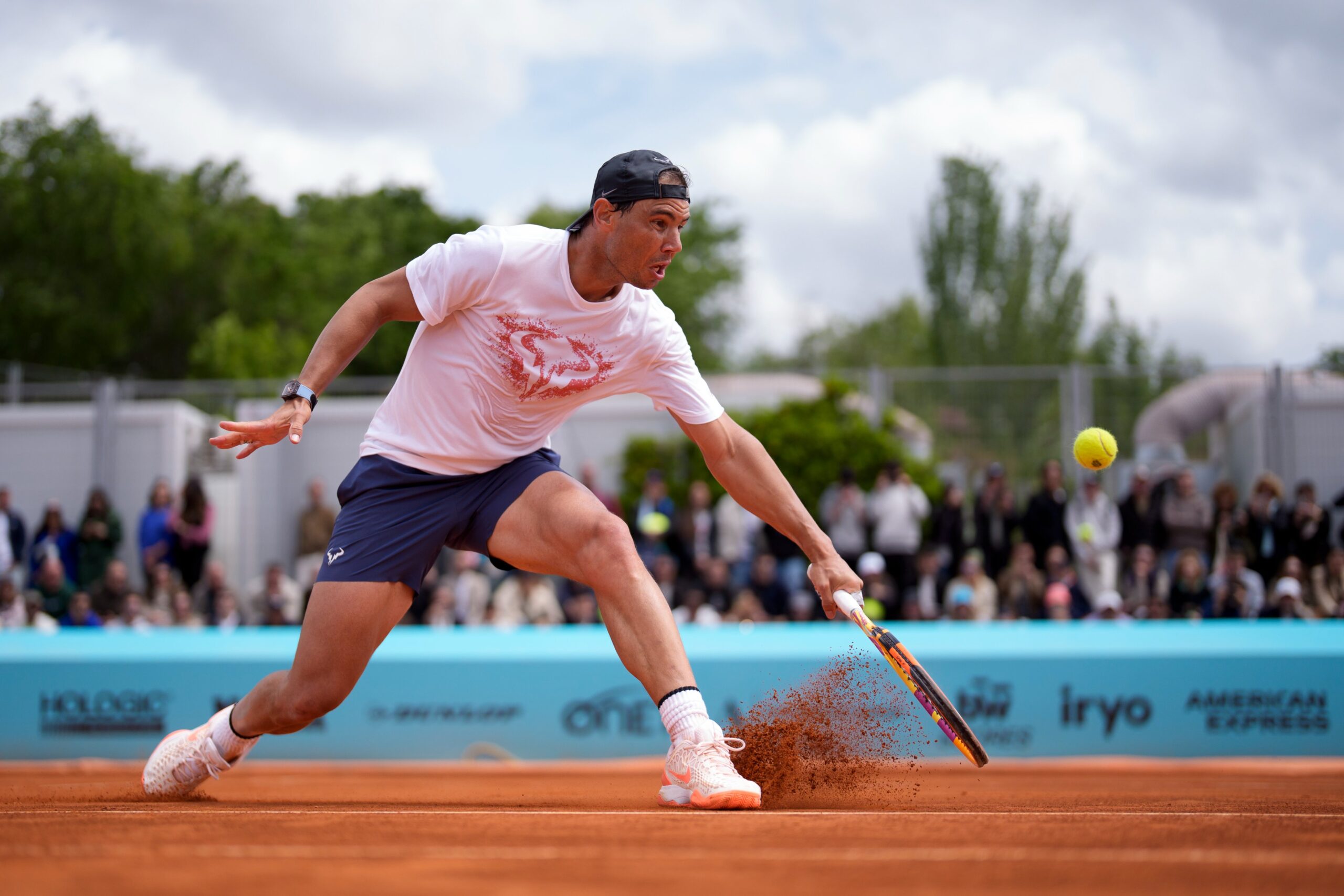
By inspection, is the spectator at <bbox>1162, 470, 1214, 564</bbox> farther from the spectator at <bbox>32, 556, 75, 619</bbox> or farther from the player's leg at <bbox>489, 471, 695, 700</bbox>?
the spectator at <bbox>32, 556, 75, 619</bbox>

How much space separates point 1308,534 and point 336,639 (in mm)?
9118

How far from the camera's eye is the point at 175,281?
39688 millimetres

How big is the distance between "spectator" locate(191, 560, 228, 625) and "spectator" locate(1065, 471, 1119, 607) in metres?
7.70

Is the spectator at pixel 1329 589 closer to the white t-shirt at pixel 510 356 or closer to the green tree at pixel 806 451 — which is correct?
the green tree at pixel 806 451

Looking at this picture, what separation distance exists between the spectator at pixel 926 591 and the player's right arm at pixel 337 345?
292 inches

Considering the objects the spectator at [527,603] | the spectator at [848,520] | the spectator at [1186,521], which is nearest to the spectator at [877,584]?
the spectator at [848,520]

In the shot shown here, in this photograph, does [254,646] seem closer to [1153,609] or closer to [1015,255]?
[1153,609]

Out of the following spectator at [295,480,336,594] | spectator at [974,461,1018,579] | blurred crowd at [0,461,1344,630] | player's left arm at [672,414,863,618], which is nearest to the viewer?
player's left arm at [672,414,863,618]

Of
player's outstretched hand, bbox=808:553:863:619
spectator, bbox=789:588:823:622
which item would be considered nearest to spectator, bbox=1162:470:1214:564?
spectator, bbox=789:588:823:622

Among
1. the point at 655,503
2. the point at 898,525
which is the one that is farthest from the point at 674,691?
the point at 655,503

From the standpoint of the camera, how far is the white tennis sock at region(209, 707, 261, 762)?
14.8 ft

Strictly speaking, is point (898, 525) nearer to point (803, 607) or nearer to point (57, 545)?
point (803, 607)

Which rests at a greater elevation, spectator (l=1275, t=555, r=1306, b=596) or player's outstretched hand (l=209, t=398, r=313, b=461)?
player's outstretched hand (l=209, t=398, r=313, b=461)

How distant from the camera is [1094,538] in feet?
36.0
